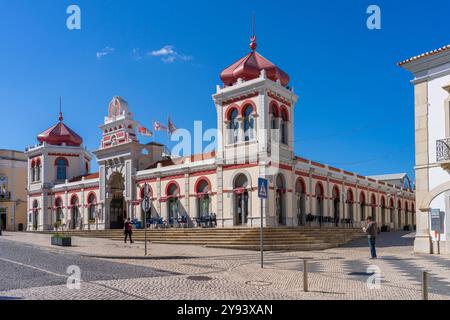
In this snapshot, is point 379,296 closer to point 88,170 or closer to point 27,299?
point 27,299

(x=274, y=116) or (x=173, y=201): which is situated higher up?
(x=274, y=116)

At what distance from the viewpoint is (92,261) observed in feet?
52.5

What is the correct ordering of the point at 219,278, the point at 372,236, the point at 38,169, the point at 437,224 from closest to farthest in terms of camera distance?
the point at 219,278, the point at 372,236, the point at 437,224, the point at 38,169

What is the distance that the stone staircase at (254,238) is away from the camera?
2278 centimetres

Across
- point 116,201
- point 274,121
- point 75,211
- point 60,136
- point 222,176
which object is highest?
point 60,136

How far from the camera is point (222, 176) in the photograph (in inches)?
1176

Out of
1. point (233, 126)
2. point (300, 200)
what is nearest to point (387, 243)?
point (300, 200)

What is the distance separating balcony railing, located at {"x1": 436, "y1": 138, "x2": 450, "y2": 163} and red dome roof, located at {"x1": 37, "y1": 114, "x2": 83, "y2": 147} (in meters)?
35.7

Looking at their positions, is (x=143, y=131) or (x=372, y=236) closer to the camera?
(x=372, y=236)

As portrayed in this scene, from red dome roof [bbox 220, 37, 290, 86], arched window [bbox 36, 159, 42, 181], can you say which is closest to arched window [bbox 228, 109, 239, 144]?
red dome roof [bbox 220, 37, 290, 86]

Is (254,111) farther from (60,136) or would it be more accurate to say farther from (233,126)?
(60,136)

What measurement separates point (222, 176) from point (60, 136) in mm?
22556

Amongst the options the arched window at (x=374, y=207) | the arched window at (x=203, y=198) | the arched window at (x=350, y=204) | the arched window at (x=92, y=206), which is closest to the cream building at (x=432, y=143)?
the arched window at (x=203, y=198)
